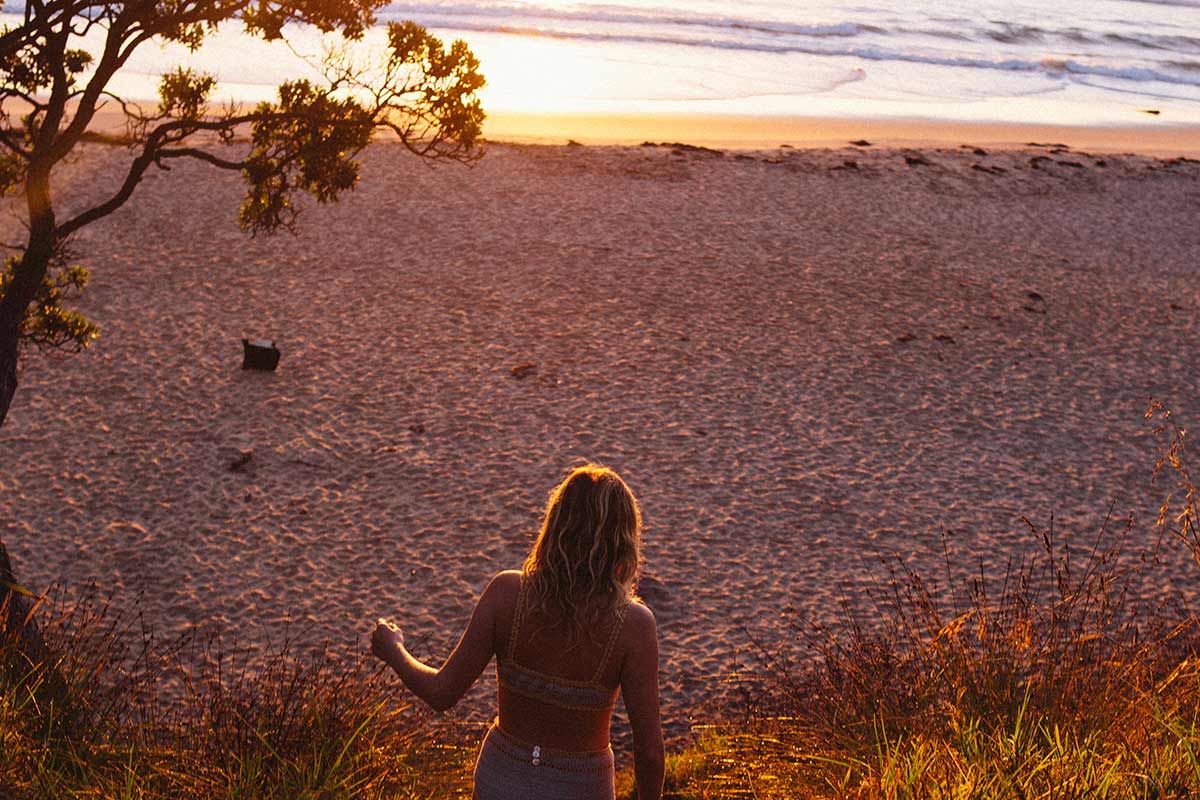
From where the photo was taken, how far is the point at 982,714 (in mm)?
4992

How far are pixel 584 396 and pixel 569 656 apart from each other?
20.9ft

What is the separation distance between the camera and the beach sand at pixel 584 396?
7.43m

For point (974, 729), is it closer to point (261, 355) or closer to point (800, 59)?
point (261, 355)

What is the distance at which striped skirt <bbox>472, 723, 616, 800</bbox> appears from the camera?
3.58m

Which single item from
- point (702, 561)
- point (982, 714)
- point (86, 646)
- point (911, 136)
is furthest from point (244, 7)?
point (911, 136)

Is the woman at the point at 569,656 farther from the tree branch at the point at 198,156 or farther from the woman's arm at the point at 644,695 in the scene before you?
the tree branch at the point at 198,156

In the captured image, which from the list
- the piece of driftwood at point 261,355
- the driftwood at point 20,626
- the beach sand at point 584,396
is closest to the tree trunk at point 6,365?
the driftwood at point 20,626

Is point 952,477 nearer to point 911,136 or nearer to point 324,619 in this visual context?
point 324,619

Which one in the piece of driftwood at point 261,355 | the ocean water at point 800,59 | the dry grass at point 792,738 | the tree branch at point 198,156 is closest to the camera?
the dry grass at point 792,738

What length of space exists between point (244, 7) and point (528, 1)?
125 feet

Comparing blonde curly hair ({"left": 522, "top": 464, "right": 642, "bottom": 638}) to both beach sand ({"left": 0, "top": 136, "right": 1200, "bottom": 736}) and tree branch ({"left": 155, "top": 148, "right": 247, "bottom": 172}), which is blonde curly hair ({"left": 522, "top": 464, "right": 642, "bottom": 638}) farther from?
tree branch ({"left": 155, "top": 148, "right": 247, "bottom": 172})

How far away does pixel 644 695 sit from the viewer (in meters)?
3.55

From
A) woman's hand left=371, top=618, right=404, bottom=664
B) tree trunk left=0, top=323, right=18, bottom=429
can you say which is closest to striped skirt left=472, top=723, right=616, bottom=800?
woman's hand left=371, top=618, right=404, bottom=664

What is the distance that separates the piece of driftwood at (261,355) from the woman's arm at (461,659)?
6.58 metres
